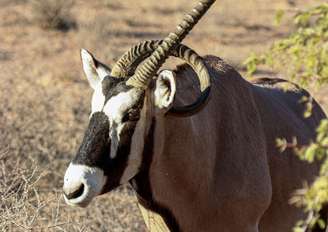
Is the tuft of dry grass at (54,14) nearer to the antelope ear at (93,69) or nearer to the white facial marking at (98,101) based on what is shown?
the antelope ear at (93,69)

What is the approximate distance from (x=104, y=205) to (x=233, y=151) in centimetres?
425

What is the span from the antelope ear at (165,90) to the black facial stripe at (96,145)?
1.24ft

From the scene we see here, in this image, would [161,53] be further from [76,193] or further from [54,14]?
[54,14]

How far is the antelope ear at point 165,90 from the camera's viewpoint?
597cm

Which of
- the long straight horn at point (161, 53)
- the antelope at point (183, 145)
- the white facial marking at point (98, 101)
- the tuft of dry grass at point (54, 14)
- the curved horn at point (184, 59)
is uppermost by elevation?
the long straight horn at point (161, 53)

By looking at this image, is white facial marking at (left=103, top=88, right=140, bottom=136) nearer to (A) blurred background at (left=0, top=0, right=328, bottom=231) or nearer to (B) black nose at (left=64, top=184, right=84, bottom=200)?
(B) black nose at (left=64, top=184, right=84, bottom=200)

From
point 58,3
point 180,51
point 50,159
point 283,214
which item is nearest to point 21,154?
point 50,159

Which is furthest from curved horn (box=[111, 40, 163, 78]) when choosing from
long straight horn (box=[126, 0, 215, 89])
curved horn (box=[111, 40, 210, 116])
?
long straight horn (box=[126, 0, 215, 89])

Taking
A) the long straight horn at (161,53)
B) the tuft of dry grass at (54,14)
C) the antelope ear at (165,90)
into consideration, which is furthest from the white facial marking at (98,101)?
the tuft of dry grass at (54,14)

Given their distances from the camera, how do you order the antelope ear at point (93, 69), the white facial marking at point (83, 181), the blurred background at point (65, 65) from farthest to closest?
the blurred background at point (65, 65) → the antelope ear at point (93, 69) → the white facial marking at point (83, 181)

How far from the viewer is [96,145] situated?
19.1 feet

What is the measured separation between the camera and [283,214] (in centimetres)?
764

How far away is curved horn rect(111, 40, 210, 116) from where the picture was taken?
617 centimetres

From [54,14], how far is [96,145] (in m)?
15.2
